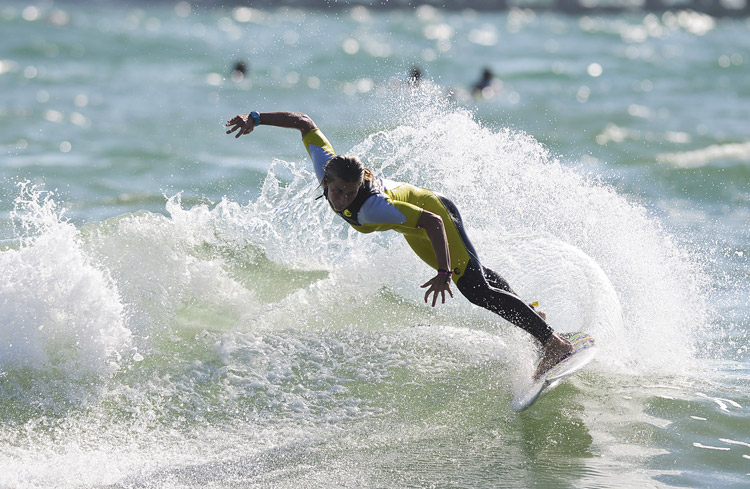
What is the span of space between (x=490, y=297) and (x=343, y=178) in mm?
1365

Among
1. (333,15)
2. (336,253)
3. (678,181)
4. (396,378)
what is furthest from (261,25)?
(396,378)

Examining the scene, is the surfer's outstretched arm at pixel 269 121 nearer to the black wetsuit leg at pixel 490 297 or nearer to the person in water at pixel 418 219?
the person in water at pixel 418 219

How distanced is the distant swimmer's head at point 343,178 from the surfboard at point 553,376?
5.69 feet

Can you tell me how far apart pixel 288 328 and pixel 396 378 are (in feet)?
3.41

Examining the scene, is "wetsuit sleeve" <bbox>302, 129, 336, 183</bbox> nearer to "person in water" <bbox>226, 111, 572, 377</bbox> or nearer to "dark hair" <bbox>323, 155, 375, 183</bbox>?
"person in water" <bbox>226, 111, 572, 377</bbox>

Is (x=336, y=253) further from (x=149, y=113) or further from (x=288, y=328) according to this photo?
(x=149, y=113)

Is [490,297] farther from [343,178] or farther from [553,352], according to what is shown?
[343,178]

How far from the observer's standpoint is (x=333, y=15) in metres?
40.9

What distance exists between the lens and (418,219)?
17.5ft

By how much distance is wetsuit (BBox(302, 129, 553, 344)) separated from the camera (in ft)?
17.8

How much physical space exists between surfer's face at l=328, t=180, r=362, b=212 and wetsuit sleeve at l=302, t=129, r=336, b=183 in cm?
52

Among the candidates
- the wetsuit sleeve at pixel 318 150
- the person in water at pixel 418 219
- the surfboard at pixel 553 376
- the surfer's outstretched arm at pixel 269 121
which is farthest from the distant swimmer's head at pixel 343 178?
the surfboard at pixel 553 376

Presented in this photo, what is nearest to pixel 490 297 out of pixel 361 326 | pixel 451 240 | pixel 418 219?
pixel 451 240

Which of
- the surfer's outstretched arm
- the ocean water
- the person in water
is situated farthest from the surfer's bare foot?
the surfer's outstretched arm
